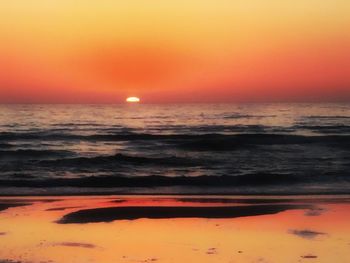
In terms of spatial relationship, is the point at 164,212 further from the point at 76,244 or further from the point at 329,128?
the point at 329,128

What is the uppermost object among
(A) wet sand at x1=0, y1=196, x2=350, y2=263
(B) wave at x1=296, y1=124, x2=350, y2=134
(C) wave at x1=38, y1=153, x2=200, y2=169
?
(B) wave at x1=296, y1=124, x2=350, y2=134

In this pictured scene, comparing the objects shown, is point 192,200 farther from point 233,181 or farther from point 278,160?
point 278,160

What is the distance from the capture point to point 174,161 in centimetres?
2445

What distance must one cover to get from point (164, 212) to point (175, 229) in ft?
6.17

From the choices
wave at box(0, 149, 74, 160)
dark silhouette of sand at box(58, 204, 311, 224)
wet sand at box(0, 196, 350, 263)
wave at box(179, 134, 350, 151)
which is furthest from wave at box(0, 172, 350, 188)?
wave at box(179, 134, 350, 151)

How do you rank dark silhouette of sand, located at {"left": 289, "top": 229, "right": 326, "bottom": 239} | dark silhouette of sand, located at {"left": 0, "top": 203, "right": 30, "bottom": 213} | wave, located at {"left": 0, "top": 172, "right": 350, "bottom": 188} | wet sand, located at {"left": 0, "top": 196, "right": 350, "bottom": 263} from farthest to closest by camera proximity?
wave, located at {"left": 0, "top": 172, "right": 350, "bottom": 188}, dark silhouette of sand, located at {"left": 0, "top": 203, "right": 30, "bottom": 213}, dark silhouette of sand, located at {"left": 289, "top": 229, "right": 326, "bottom": 239}, wet sand, located at {"left": 0, "top": 196, "right": 350, "bottom": 263}

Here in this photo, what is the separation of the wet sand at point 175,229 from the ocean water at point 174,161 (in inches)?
101

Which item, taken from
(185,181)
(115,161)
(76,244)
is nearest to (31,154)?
(115,161)

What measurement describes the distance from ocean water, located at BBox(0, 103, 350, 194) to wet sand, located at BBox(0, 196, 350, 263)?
8.42 feet

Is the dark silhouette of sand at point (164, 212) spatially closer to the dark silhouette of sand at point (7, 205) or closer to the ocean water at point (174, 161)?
the dark silhouette of sand at point (7, 205)

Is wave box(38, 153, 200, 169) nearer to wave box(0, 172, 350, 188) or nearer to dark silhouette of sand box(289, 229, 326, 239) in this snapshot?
wave box(0, 172, 350, 188)

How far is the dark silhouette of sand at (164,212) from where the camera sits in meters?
10.5

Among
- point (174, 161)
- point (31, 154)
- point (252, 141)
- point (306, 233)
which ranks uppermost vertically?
point (306, 233)

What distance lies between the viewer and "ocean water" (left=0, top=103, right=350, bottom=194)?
16328 mm
